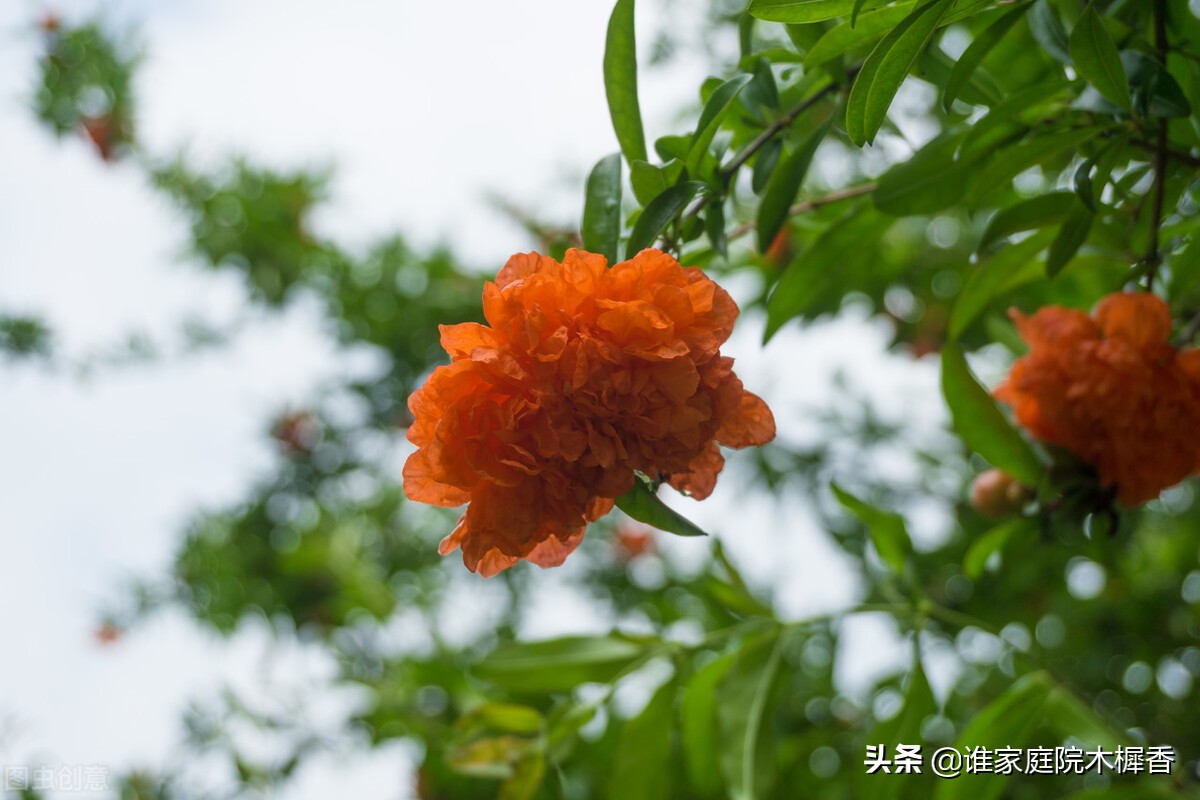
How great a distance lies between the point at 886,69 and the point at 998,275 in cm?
36

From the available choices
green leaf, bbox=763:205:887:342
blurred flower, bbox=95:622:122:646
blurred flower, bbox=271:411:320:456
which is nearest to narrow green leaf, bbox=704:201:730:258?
green leaf, bbox=763:205:887:342

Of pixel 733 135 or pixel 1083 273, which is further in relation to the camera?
pixel 1083 273

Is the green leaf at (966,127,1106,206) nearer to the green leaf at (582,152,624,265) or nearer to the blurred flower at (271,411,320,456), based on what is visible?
the green leaf at (582,152,624,265)

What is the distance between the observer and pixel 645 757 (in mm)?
977

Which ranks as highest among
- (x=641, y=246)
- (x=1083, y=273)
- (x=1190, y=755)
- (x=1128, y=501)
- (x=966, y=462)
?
(x=966, y=462)

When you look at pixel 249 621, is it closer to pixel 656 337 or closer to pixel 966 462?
pixel 966 462

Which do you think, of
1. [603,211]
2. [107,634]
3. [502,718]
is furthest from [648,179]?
[107,634]

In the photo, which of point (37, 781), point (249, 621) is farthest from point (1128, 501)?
point (249, 621)

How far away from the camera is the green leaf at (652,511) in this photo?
22.0 inches

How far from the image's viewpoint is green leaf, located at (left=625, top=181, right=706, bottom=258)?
0.61 m

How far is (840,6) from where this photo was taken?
1.98ft

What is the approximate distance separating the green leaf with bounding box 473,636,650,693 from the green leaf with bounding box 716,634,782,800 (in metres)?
0.11

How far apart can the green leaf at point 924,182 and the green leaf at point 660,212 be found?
8.8 inches

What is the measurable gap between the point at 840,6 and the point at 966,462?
125 cm
